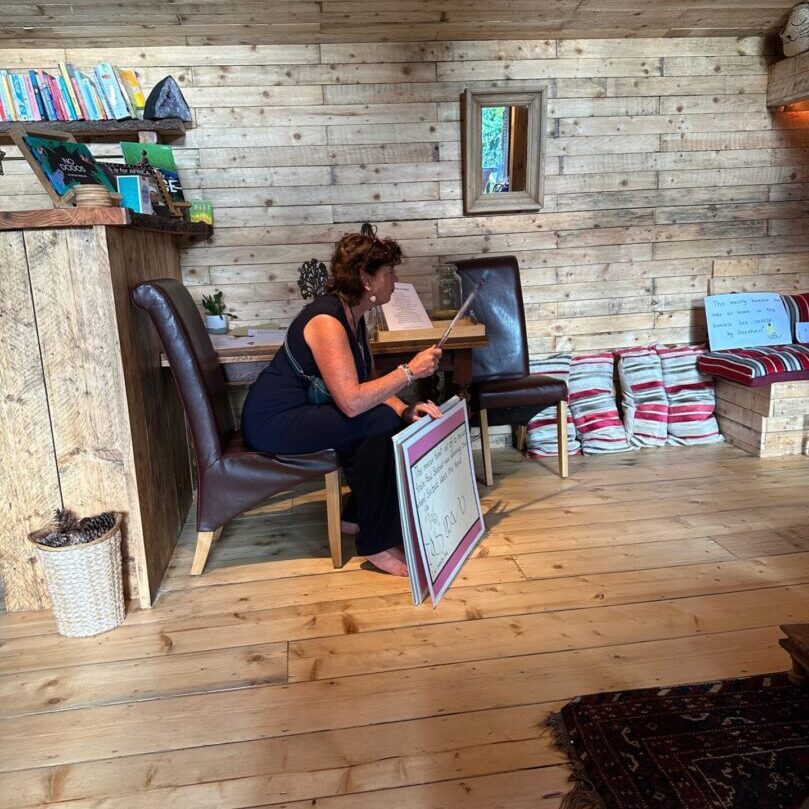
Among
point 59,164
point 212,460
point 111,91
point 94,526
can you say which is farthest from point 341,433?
point 111,91

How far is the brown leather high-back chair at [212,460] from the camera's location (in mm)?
2242

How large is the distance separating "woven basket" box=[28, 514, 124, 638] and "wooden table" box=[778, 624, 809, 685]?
5.96 ft

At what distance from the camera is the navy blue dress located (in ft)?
7.59

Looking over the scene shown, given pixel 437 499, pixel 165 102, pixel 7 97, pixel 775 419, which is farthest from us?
pixel 775 419

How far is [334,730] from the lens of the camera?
1.62m

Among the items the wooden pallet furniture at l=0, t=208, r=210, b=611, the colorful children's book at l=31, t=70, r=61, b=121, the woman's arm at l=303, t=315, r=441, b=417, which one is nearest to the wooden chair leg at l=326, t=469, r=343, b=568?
the woman's arm at l=303, t=315, r=441, b=417

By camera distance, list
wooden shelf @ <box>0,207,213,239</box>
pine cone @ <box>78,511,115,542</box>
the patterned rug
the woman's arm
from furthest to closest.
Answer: the woman's arm → pine cone @ <box>78,511,115,542</box> → wooden shelf @ <box>0,207,213,239</box> → the patterned rug

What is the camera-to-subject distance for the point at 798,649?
1564 millimetres

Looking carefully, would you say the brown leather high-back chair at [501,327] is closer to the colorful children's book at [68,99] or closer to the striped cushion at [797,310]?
the striped cushion at [797,310]

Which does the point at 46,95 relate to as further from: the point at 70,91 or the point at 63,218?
the point at 63,218

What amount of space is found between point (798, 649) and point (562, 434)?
1736 millimetres

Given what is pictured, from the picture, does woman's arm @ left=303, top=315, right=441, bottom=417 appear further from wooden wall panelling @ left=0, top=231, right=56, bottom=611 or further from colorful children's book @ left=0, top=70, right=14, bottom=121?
colorful children's book @ left=0, top=70, right=14, bottom=121

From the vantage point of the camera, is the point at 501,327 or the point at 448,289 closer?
the point at 448,289

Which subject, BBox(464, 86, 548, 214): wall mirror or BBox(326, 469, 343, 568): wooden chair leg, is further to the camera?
BBox(464, 86, 548, 214): wall mirror
